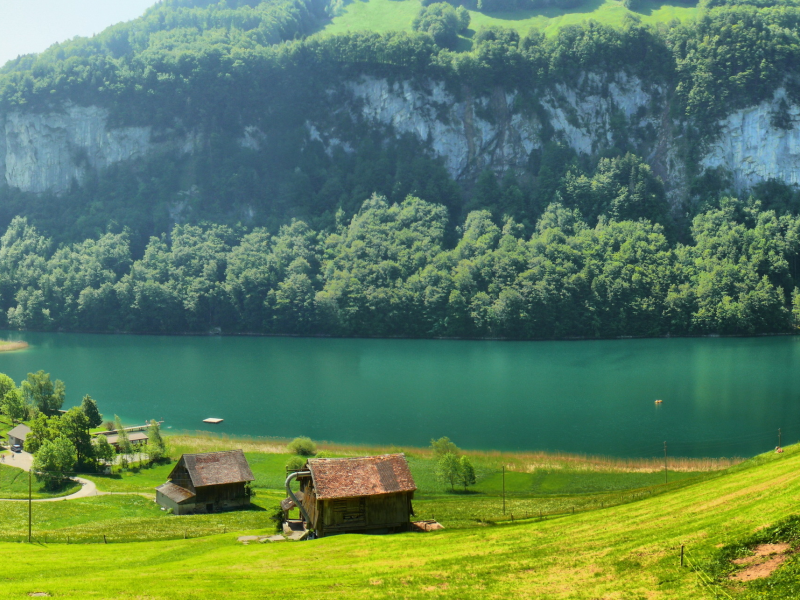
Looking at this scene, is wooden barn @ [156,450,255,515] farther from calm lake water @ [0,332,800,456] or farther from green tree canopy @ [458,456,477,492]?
calm lake water @ [0,332,800,456]

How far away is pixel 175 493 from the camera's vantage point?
4041 cm

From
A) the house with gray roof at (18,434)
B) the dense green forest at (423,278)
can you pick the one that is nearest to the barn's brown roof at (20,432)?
the house with gray roof at (18,434)

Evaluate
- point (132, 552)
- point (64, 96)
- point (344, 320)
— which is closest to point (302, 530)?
point (132, 552)

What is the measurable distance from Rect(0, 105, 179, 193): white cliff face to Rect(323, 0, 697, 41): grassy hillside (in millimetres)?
59246

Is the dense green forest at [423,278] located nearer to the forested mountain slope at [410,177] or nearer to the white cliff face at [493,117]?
the forested mountain slope at [410,177]

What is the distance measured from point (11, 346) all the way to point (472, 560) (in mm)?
110969

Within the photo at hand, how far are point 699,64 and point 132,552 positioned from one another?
15096cm

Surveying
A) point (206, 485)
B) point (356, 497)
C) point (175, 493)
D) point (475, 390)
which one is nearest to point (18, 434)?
point (175, 493)

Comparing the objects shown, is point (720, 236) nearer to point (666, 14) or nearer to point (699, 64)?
point (699, 64)

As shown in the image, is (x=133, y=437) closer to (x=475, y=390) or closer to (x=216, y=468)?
(x=216, y=468)

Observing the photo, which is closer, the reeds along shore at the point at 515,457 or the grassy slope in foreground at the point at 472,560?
the grassy slope in foreground at the point at 472,560

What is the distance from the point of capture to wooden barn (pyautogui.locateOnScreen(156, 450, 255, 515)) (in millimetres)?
40000

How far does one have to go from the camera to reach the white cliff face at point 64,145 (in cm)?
17350

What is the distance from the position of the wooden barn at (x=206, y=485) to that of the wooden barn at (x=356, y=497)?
31.8ft
